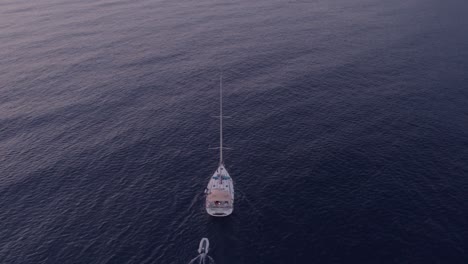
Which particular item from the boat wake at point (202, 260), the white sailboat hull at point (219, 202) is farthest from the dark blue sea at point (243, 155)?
the white sailboat hull at point (219, 202)

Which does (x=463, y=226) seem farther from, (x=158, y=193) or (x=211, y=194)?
(x=158, y=193)

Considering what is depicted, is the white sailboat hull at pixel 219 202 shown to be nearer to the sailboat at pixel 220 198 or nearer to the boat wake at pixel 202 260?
the sailboat at pixel 220 198

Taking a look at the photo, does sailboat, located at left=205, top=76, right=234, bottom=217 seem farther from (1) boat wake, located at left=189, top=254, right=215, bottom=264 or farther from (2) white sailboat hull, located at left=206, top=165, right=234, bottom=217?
(1) boat wake, located at left=189, top=254, right=215, bottom=264

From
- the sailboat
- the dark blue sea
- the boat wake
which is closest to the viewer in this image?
the boat wake

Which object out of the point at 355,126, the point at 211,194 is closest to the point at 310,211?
the point at 211,194

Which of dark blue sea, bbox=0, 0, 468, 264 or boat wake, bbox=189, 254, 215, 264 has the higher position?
dark blue sea, bbox=0, 0, 468, 264

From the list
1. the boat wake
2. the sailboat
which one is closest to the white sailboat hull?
the sailboat

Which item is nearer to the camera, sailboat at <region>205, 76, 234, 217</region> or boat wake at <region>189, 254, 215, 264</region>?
boat wake at <region>189, 254, 215, 264</region>

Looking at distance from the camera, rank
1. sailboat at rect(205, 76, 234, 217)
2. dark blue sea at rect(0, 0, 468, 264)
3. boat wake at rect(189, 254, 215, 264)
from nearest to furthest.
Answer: boat wake at rect(189, 254, 215, 264), dark blue sea at rect(0, 0, 468, 264), sailboat at rect(205, 76, 234, 217)

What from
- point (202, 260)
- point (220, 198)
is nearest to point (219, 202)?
point (220, 198)
